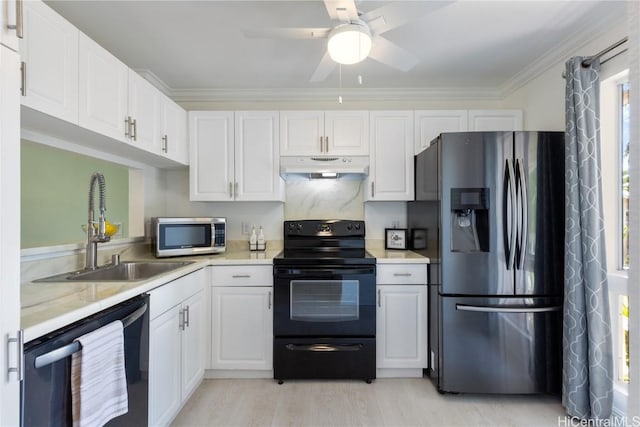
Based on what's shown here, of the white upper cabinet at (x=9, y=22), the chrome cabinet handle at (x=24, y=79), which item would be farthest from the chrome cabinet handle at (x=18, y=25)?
the chrome cabinet handle at (x=24, y=79)

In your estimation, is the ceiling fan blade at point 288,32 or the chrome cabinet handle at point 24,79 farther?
the ceiling fan blade at point 288,32

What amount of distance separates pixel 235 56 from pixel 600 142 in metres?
2.47

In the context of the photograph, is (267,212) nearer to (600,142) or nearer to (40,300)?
(40,300)

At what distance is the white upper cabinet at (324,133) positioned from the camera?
9.10ft

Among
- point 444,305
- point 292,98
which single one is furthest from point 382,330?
point 292,98

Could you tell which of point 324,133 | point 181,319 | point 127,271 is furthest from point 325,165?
point 127,271

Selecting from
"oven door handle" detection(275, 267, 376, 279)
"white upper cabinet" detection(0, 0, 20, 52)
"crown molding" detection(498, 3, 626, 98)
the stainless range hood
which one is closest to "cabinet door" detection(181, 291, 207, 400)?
"oven door handle" detection(275, 267, 376, 279)

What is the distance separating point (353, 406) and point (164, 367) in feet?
3.92

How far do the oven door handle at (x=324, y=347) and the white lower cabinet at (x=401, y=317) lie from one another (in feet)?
0.67

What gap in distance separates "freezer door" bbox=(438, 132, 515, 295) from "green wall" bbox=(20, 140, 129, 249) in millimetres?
2422

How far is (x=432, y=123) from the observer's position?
278cm

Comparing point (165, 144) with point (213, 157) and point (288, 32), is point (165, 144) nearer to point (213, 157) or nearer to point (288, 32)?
point (213, 157)

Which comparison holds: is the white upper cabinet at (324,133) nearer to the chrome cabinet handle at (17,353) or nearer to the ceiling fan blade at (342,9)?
the ceiling fan blade at (342,9)

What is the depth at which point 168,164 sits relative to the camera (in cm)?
276
